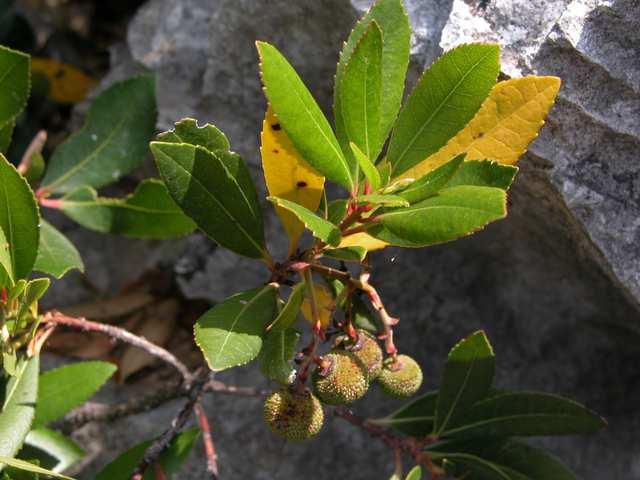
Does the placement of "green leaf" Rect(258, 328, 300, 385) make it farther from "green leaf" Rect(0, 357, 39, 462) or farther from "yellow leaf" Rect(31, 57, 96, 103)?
"yellow leaf" Rect(31, 57, 96, 103)

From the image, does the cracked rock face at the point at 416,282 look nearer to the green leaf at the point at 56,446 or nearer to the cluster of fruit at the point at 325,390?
the green leaf at the point at 56,446

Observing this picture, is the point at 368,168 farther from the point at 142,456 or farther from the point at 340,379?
the point at 142,456

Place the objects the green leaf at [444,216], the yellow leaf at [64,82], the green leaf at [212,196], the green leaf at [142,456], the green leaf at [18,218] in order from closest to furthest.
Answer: the green leaf at [444,216] < the green leaf at [212,196] < the green leaf at [18,218] < the green leaf at [142,456] < the yellow leaf at [64,82]

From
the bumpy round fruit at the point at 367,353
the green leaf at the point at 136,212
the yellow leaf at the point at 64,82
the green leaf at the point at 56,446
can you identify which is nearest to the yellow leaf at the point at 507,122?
the bumpy round fruit at the point at 367,353

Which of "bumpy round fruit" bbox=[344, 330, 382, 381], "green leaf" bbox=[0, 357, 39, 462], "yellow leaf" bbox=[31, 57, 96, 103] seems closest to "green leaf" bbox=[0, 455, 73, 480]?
"green leaf" bbox=[0, 357, 39, 462]

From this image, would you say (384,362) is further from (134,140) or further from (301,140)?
(134,140)
